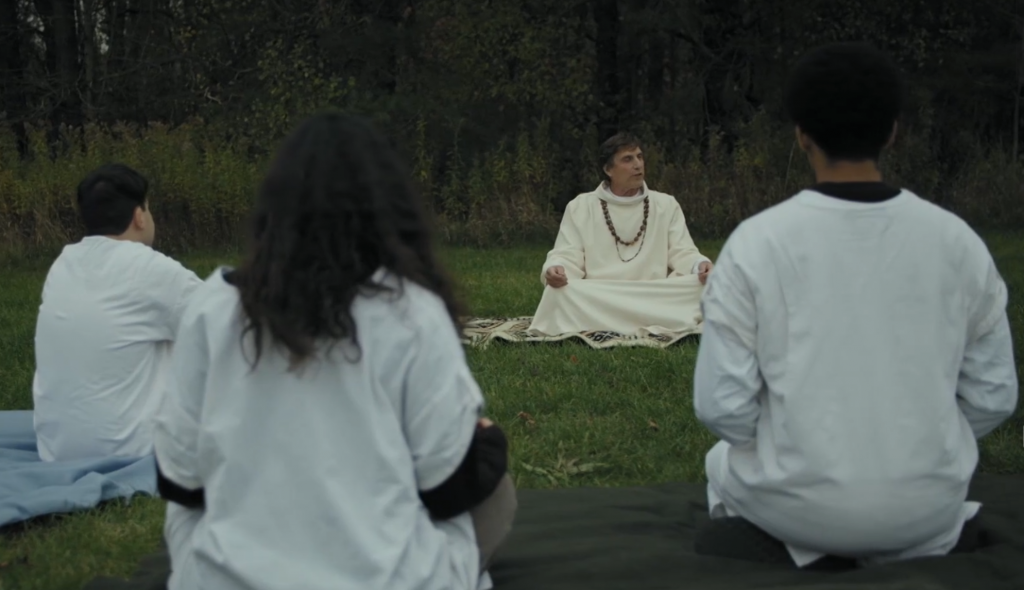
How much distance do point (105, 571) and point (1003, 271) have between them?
10.3 metres

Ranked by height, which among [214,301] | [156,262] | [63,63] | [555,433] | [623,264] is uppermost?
[214,301]

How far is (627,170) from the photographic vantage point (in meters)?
9.66

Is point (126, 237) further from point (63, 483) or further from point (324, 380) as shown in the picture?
point (324, 380)

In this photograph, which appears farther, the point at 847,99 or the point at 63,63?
the point at 63,63

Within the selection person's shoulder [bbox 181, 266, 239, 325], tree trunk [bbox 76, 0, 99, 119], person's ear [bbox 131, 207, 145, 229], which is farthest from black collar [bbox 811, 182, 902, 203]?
tree trunk [bbox 76, 0, 99, 119]

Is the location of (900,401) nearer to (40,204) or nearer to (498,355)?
(498,355)

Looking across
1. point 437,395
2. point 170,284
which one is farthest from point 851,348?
point 170,284

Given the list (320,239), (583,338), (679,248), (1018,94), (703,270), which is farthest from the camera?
(1018,94)

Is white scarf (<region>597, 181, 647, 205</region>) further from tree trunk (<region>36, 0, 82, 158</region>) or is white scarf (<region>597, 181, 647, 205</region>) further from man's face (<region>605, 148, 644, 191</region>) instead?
tree trunk (<region>36, 0, 82, 158</region>)

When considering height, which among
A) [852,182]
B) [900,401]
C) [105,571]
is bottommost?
[105,571]

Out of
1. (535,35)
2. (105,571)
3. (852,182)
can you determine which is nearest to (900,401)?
(852,182)

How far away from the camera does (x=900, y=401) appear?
365 centimetres

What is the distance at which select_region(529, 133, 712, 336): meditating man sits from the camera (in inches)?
378

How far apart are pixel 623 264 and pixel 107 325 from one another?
205 inches
